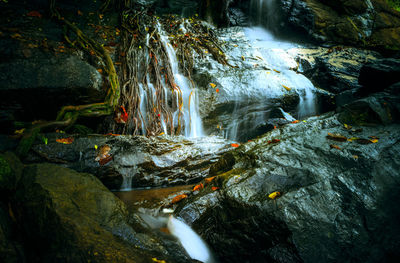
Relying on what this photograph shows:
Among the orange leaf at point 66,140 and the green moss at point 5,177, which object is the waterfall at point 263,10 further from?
the green moss at point 5,177

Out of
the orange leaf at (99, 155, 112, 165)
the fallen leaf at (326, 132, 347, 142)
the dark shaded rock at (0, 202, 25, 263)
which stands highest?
the fallen leaf at (326, 132, 347, 142)

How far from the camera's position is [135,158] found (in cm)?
351

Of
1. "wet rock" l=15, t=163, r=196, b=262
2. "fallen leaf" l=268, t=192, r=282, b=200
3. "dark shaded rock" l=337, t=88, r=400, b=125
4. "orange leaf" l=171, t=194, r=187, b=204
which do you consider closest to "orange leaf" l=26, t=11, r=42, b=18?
"wet rock" l=15, t=163, r=196, b=262

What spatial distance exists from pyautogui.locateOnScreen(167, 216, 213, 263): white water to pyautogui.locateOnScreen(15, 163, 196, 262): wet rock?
180mm

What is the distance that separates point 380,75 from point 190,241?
5778 mm

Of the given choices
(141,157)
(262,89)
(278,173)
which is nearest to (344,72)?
(262,89)

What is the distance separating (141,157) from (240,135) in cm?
331

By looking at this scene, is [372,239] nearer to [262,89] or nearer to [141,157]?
[141,157]

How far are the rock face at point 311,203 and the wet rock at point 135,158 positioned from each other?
46.5 inches

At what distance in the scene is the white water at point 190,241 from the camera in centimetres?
204

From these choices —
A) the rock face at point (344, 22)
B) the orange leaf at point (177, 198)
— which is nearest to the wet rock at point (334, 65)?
the rock face at point (344, 22)

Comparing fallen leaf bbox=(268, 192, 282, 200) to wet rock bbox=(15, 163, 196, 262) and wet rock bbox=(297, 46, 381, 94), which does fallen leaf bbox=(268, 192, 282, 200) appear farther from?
wet rock bbox=(297, 46, 381, 94)

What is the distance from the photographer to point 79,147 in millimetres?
3316

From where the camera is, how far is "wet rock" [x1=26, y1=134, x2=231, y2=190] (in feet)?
10.5
